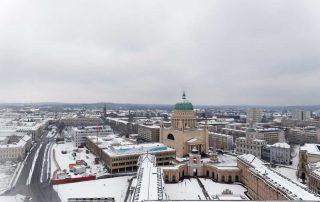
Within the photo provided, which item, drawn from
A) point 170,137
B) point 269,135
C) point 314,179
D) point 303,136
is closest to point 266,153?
point 269,135

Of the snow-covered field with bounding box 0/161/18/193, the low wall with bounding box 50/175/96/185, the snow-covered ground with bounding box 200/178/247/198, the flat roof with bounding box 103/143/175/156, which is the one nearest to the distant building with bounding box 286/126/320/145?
the flat roof with bounding box 103/143/175/156

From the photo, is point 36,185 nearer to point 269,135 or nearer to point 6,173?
point 6,173

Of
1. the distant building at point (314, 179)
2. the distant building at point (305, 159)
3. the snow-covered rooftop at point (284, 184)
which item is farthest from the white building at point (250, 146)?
the distant building at point (314, 179)

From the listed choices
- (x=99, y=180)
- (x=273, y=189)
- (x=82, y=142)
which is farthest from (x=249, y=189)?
(x=82, y=142)

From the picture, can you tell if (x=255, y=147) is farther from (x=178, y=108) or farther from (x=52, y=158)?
(x=52, y=158)

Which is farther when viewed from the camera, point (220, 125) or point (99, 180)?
point (220, 125)
